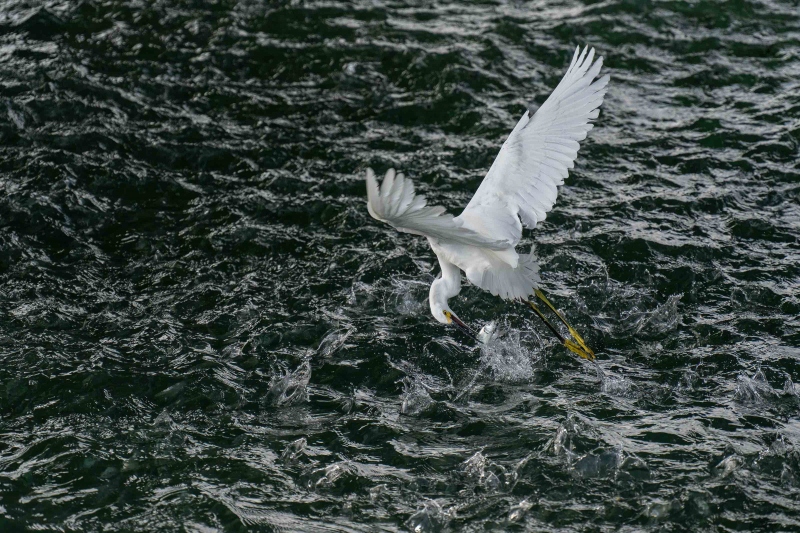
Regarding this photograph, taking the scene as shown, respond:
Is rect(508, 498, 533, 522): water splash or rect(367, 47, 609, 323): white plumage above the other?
rect(367, 47, 609, 323): white plumage

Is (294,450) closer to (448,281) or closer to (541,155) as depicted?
(448,281)

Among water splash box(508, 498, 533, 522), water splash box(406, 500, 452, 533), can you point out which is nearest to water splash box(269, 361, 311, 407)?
water splash box(406, 500, 452, 533)

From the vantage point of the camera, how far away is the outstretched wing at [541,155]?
18.3 feet

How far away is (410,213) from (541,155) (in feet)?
4.81

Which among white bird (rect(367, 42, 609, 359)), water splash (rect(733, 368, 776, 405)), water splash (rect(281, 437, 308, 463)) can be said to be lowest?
water splash (rect(281, 437, 308, 463))

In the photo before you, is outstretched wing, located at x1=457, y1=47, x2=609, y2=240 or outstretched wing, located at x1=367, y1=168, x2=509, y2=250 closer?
outstretched wing, located at x1=367, y1=168, x2=509, y2=250

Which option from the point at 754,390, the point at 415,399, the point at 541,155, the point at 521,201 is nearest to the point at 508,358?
the point at 415,399

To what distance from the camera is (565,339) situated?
Answer: 222 inches

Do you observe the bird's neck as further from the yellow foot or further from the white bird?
the yellow foot

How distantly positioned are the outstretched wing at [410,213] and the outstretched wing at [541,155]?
0.42 metres

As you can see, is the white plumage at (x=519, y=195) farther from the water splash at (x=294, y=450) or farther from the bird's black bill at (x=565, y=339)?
the water splash at (x=294, y=450)

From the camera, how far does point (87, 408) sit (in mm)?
5266

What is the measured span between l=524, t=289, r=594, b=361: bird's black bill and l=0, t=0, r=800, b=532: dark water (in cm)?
8

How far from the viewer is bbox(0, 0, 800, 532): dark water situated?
15.2ft
